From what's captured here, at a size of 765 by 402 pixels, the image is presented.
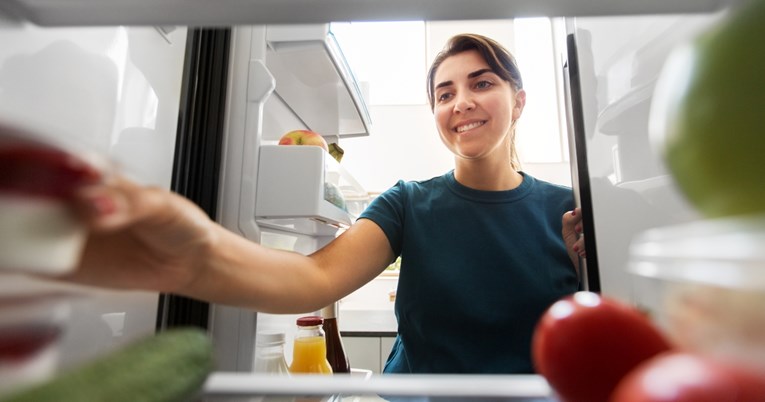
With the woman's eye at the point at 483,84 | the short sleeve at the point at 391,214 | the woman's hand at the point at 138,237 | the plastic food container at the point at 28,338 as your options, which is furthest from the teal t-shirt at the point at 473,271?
the plastic food container at the point at 28,338

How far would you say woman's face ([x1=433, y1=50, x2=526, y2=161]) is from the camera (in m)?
0.89

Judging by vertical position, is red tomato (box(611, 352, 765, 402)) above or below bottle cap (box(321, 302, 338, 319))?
above

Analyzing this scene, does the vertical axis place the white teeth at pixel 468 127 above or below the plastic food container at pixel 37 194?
above

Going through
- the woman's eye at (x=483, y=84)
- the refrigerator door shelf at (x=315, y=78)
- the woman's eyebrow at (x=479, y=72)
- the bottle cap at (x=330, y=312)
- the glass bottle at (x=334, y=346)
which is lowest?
the glass bottle at (x=334, y=346)

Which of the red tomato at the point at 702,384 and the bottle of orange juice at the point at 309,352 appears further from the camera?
the bottle of orange juice at the point at 309,352

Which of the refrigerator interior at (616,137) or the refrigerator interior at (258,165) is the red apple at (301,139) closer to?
the refrigerator interior at (258,165)

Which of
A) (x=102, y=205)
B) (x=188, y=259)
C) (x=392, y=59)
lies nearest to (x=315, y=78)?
(x=188, y=259)

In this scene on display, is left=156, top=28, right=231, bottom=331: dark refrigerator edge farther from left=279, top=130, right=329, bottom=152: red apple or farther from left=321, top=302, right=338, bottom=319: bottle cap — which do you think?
left=321, top=302, right=338, bottom=319: bottle cap

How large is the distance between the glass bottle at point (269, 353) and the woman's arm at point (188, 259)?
0.14 meters

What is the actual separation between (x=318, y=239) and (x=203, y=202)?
0.51 m

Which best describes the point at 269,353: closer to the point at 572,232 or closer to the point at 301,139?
the point at 301,139

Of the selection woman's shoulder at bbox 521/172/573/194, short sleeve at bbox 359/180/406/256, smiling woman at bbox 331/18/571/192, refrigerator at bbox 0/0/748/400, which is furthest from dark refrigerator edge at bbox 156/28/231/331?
smiling woman at bbox 331/18/571/192

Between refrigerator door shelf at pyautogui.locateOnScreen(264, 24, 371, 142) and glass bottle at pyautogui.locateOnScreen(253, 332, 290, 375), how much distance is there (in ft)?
1.72

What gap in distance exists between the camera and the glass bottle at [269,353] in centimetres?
73
